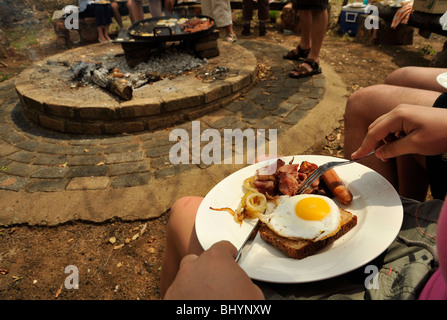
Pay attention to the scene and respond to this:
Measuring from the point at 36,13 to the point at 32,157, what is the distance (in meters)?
10.6

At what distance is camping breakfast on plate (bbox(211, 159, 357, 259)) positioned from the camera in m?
1.38

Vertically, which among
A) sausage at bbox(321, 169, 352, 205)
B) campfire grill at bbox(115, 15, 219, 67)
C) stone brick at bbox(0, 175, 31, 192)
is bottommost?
stone brick at bbox(0, 175, 31, 192)

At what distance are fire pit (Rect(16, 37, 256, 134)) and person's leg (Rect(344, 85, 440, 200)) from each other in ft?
7.54

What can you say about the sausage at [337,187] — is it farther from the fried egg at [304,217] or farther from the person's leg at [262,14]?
the person's leg at [262,14]

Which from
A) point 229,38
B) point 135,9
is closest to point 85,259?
point 229,38

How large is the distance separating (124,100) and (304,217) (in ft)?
10.5

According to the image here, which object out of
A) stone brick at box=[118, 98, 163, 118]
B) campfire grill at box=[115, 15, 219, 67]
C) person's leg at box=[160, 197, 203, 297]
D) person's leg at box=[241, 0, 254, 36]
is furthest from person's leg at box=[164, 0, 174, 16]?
person's leg at box=[160, 197, 203, 297]

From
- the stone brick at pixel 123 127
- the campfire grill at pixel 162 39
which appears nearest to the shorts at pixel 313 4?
the campfire grill at pixel 162 39

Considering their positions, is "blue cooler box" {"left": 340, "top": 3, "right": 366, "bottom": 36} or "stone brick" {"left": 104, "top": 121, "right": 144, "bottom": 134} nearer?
"stone brick" {"left": 104, "top": 121, "right": 144, "bottom": 134}

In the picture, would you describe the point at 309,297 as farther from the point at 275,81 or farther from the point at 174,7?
the point at 174,7

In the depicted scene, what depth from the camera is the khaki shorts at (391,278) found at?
1.09 m

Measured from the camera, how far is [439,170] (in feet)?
5.31

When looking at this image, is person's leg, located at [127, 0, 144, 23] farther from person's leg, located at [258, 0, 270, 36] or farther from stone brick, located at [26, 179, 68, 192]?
stone brick, located at [26, 179, 68, 192]
